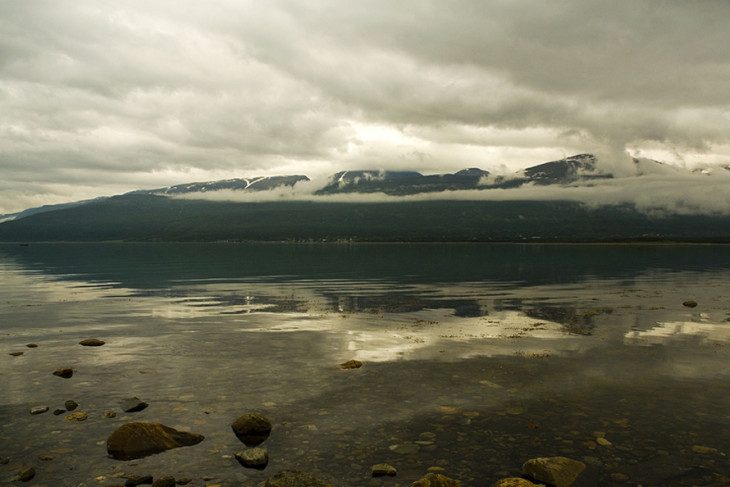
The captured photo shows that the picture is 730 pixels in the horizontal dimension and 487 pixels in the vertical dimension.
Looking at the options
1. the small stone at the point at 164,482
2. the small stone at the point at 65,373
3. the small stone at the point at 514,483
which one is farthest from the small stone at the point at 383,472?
the small stone at the point at 65,373

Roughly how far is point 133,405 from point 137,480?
7.38 m

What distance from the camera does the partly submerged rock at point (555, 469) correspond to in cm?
1530

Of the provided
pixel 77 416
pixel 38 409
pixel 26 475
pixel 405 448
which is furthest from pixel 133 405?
pixel 405 448

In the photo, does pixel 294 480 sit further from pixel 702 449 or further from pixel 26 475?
pixel 702 449

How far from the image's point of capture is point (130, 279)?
94.1 m

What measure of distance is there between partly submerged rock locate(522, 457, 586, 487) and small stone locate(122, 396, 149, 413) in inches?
610

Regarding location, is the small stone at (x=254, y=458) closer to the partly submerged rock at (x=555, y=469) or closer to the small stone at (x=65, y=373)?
the partly submerged rock at (x=555, y=469)

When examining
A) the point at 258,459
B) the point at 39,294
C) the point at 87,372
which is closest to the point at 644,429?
the point at 258,459

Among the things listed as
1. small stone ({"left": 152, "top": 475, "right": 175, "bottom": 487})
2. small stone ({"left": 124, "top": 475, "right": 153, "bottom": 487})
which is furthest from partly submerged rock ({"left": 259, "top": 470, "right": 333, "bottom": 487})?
small stone ({"left": 124, "top": 475, "right": 153, "bottom": 487})

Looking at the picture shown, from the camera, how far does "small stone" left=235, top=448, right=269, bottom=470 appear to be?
16.6 meters

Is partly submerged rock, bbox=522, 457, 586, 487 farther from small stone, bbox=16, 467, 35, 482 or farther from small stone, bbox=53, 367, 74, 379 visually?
small stone, bbox=53, 367, 74, 379

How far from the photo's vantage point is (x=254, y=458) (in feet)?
54.8

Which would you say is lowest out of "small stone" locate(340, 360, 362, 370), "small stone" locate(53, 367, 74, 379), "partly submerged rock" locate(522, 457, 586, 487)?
"small stone" locate(340, 360, 362, 370)

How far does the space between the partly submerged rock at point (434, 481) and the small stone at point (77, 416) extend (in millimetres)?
13826
